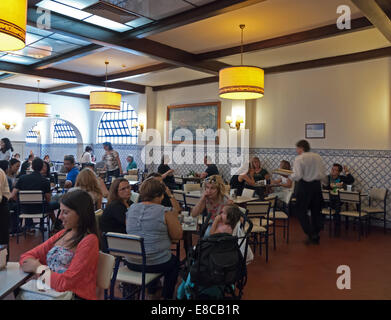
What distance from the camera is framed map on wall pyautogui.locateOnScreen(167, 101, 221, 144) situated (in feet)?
33.8

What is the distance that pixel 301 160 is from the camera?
19.0 feet

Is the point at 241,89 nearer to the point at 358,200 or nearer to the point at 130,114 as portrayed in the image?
the point at 358,200

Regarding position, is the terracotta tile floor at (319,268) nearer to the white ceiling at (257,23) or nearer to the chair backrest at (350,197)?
the chair backrest at (350,197)

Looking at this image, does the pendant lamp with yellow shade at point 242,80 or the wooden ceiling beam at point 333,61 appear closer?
the pendant lamp with yellow shade at point 242,80

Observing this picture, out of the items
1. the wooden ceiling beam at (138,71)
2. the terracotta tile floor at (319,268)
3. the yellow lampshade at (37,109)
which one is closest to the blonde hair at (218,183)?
the terracotta tile floor at (319,268)

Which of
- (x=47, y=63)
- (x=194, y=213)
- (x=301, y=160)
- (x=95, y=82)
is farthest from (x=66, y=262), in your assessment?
(x=95, y=82)

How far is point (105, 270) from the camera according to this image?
2.24m

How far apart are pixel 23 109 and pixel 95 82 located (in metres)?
4.35

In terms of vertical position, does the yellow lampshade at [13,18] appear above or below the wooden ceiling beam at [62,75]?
below

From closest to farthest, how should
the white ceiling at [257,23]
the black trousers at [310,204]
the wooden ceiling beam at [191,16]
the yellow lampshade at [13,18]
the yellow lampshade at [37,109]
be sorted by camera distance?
the yellow lampshade at [13,18] → the wooden ceiling beam at [191,16] → the white ceiling at [257,23] → the black trousers at [310,204] → the yellow lampshade at [37,109]

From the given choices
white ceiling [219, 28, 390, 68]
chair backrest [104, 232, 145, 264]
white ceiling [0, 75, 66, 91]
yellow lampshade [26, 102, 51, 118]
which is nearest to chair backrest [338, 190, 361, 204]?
white ceiling [219, 28, 390, 68]

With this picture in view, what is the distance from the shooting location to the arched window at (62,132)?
1675 cm

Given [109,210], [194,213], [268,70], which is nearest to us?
[109,210]

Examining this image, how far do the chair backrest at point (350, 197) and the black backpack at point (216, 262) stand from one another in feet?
13.5
